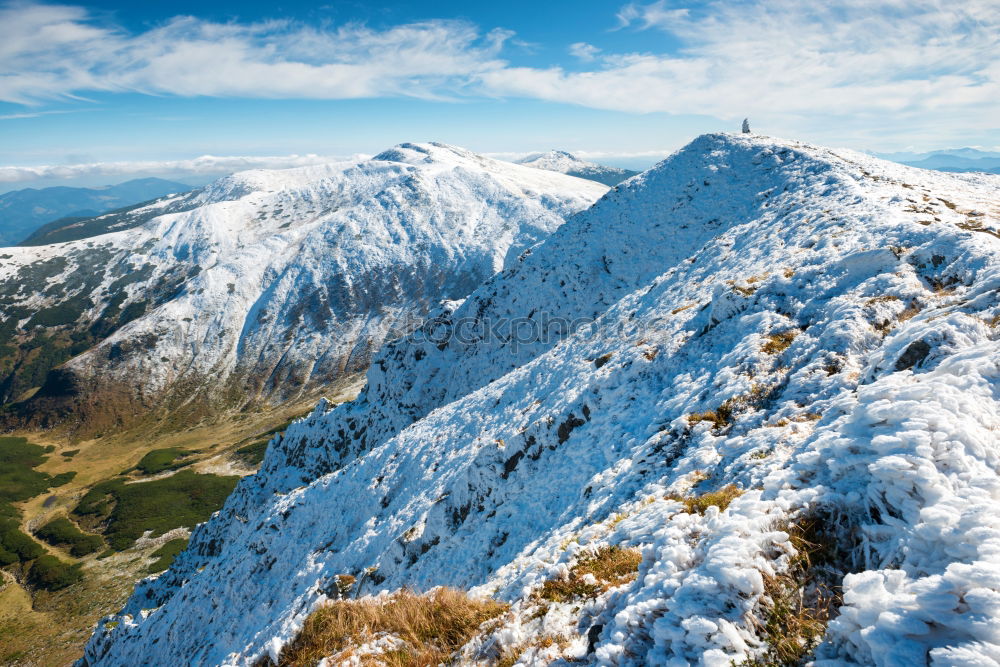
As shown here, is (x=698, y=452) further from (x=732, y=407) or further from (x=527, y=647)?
(x=527, y=647)

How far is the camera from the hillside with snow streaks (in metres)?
5.17

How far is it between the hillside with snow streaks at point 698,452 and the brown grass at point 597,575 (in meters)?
0.38

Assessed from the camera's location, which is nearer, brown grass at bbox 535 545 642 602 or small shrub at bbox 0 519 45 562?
brown grass at bbox 535 545 642 602

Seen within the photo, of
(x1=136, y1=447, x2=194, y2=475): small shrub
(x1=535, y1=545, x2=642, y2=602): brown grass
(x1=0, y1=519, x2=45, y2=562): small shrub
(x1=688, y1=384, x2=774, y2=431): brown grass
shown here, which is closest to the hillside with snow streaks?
(x1=688, y1=384, x2=774, y2=431): brown grass

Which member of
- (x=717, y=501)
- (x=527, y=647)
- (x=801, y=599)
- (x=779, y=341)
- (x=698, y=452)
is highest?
(x=779, y=341)

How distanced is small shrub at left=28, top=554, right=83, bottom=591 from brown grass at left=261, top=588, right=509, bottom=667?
307 ft

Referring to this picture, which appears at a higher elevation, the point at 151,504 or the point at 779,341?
the point at 779,341

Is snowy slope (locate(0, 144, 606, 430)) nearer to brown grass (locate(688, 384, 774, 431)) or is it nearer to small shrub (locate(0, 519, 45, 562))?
small shrub (locate(0, 519, 45, 562))

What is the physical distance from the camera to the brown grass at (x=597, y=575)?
794 centimetres

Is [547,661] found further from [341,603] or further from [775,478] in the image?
[341,603]

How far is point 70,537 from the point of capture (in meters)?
84.8

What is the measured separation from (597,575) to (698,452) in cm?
587

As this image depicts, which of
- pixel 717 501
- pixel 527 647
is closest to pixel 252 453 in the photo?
pixel 527 647

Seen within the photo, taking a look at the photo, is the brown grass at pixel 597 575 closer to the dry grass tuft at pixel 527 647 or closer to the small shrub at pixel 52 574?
the dry grass tuft at pixel 527 647
